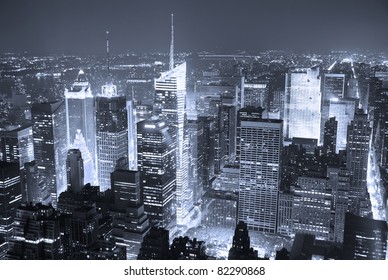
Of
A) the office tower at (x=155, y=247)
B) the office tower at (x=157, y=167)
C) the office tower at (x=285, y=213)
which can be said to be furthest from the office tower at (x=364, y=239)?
the office tower at (x=157, y=167)

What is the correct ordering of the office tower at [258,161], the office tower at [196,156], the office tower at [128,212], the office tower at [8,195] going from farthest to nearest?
the office tower at [196,156] < the office tower at [258,161] < the office tower at [128,212] < the office tower at [8,195]

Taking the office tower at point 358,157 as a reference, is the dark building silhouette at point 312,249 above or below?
below

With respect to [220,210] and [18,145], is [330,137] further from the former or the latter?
[18,145]

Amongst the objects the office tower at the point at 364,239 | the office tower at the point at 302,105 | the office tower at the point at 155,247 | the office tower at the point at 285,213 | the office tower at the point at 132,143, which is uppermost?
the office tower at the point at 302,105

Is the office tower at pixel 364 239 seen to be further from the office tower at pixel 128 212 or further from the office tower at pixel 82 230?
the office tower at pixel 82 230

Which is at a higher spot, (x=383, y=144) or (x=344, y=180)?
(x=383, y=144)
